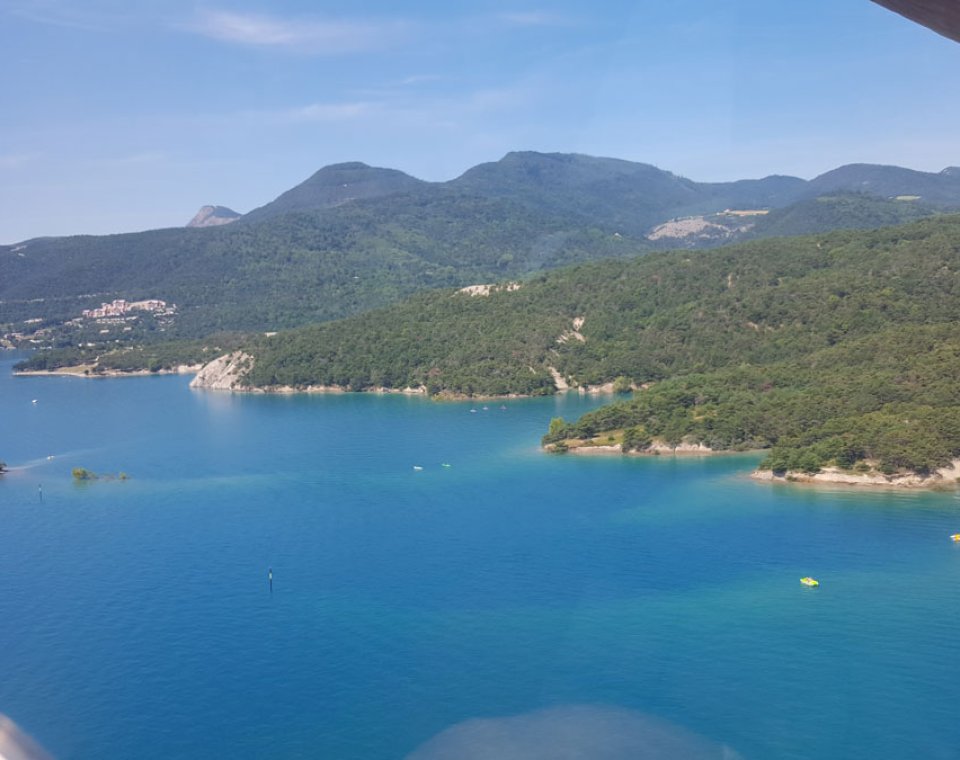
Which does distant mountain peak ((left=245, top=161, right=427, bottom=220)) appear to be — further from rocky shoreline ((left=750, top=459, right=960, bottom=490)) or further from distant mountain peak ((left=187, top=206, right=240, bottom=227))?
rocky shoreline ((left=750, top=459, right=960, bottom=490))

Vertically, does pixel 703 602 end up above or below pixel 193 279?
below

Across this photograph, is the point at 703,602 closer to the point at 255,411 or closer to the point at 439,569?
the point at 439,569

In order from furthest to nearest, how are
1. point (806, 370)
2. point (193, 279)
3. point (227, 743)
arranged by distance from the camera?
point (193, 279) → point (806, 370) → point (227, 743)

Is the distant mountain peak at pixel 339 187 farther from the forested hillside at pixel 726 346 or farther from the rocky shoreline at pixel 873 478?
the rocky shoreline at pixel 873 478

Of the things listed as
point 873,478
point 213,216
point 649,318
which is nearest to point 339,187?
point 213,216

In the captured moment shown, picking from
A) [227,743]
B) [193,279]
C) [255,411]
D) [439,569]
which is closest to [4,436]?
[255,411]

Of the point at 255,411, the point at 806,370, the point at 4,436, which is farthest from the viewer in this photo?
the point at 255,411

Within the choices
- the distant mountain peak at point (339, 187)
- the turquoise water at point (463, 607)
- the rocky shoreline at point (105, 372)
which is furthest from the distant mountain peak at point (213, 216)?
the turquoise water at point (463, 607)
